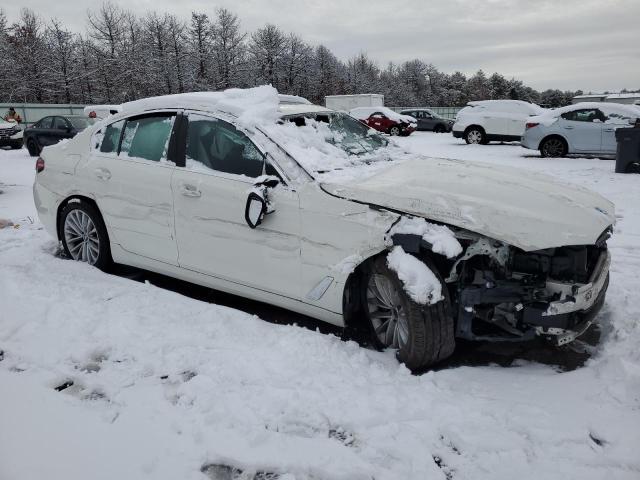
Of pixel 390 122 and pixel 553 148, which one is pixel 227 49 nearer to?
pixel 390 122

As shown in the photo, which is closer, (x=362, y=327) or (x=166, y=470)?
(x=166, y=470)

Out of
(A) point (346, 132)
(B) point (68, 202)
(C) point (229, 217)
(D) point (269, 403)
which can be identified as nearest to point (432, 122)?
(A) point (346, 132)

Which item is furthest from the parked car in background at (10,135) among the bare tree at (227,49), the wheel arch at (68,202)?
the bare tree at (227,49)

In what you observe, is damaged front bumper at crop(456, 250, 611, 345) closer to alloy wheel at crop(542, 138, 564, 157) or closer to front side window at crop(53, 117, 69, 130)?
alloy wheel at crop(542, 138, 564, 157)

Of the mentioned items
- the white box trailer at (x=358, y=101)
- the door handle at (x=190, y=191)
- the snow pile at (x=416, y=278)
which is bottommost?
the snow pile at (x=416, y=278)

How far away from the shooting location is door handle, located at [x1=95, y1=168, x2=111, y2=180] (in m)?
4.38

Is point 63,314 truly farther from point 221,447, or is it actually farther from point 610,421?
point 610,421

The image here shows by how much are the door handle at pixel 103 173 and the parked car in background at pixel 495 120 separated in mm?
16626

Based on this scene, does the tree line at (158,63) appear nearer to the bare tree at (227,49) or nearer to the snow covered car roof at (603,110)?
the bare tree at (227,49)

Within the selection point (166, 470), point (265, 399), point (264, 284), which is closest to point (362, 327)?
point (264, 284)

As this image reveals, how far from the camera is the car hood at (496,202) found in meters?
2.79

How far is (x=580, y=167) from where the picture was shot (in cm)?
1207

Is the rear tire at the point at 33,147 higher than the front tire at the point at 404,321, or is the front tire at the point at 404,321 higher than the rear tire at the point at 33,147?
the rear tire at the point at 33,147

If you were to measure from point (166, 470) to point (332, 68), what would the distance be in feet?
226
